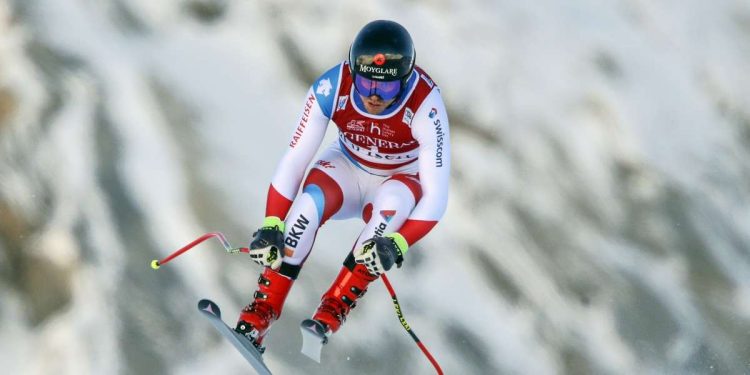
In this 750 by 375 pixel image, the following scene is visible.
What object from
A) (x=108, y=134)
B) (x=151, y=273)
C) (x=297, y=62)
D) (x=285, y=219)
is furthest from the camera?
(x=297, y=62)

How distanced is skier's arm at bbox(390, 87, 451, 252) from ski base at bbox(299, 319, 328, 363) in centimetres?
69

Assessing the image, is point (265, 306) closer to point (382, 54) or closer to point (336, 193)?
point (336, 193)

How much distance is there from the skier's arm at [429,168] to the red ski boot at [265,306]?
2.52ft

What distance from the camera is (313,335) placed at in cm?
539

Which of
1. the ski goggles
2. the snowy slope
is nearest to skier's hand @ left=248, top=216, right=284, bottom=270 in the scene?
the ski goggles

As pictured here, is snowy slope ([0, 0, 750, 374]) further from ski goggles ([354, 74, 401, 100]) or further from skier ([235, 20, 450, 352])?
ski goggles ([354, 74, 401, 100])

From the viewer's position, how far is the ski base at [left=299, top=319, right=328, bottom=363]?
539 cm

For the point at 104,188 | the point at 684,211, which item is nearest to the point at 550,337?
the point at 684,211

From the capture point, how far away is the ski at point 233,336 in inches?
210

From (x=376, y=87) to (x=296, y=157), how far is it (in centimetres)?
67

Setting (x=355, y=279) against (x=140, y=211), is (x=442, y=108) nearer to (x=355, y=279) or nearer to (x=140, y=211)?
(x=355, y=279)

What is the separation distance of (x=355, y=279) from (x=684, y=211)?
3.76 meters

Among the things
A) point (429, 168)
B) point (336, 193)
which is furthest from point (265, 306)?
point (429, 168)

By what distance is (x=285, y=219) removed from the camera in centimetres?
562
